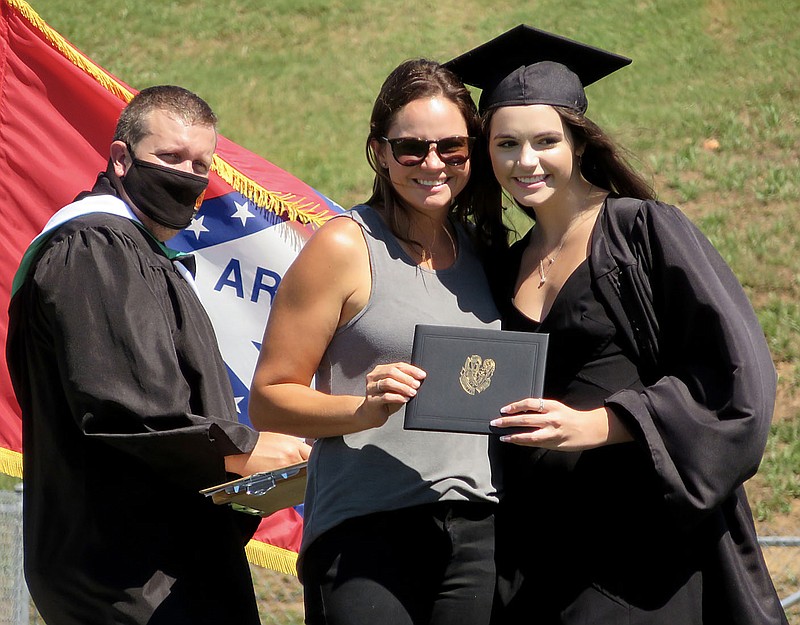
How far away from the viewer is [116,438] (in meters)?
2.80

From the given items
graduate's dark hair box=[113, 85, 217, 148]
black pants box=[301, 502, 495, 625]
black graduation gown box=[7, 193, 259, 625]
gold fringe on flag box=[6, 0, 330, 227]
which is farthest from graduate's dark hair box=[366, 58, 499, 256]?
gold fringe on flag box=[6, 0, 330, 227]

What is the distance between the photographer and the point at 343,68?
13.8m

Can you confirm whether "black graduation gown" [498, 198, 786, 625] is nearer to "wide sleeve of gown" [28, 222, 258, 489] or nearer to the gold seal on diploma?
the gold seal on diploma

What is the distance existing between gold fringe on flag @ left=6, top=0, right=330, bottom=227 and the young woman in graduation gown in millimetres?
2124

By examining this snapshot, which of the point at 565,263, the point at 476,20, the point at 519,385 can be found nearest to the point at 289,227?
the point at 565,263

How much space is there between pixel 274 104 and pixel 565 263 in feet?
33.8

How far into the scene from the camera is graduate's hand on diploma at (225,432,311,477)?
Result: 3092mm

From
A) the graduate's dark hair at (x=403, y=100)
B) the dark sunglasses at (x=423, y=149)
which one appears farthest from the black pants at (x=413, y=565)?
the dark sunglasses at (x=423, y=149)

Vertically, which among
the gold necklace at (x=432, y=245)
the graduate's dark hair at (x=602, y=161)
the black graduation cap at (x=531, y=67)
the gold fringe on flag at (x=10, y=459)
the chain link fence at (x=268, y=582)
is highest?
the black graduation cap at (x=531, y=67)

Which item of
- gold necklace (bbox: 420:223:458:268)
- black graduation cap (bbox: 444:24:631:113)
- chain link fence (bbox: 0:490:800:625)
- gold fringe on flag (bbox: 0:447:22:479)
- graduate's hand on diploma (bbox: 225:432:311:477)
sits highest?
black graduation cap (bbox: 444:24:631:113)

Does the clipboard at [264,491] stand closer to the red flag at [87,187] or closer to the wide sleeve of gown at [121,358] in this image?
the wide sleeve of gown at [121,358]

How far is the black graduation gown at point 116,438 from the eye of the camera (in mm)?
2822

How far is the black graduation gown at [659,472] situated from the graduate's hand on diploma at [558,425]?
48mm

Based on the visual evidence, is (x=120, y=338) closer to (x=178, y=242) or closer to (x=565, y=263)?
(x=565, y=263)
